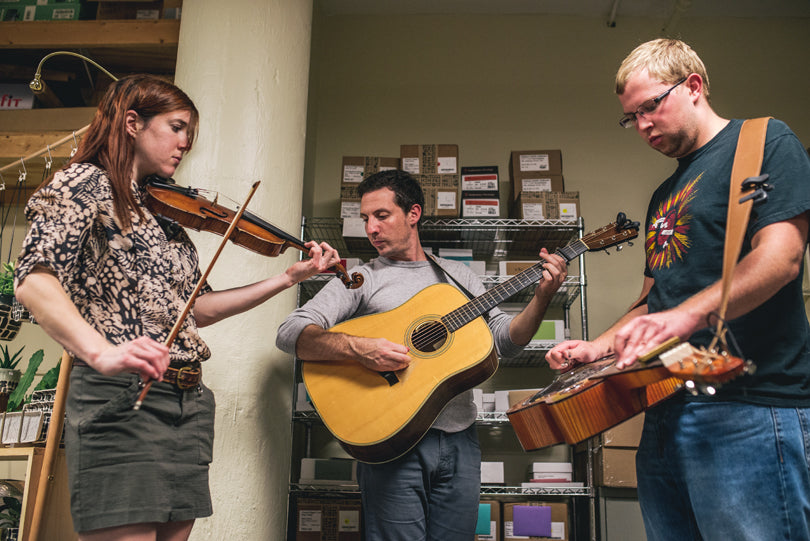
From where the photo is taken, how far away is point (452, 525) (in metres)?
2.16

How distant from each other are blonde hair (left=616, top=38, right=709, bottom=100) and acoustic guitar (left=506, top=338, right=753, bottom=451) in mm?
708

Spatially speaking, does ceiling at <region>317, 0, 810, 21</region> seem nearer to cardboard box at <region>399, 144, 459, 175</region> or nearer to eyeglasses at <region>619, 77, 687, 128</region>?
cardboard box at <region>399, 144, 459, 175</region>

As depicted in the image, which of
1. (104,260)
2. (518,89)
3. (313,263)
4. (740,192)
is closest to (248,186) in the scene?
(313,263)

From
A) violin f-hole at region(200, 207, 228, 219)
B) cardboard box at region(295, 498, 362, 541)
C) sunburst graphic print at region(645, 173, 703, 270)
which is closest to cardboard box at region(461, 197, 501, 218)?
cardboard box at region(295, 498, 362, 541)

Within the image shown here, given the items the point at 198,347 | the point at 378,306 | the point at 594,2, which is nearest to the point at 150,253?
the point at 198,347

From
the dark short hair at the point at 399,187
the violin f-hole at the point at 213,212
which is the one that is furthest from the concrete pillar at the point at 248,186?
the violin f-hole at the point at 213,212

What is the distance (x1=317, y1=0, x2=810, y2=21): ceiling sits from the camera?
4723mm

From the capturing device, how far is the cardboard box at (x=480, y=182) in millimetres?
3922

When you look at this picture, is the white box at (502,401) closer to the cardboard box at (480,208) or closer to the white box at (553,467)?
the white box at (553,467)

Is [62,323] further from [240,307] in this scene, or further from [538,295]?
[538,295]

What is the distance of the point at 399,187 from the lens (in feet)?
8.96

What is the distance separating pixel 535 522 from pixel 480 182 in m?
1.91

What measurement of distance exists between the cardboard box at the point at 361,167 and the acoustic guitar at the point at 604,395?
8.28 feet

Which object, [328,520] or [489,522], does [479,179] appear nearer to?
[489,522]
